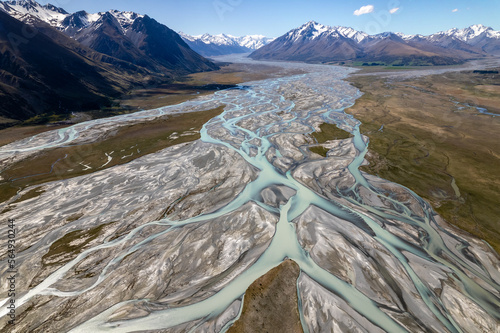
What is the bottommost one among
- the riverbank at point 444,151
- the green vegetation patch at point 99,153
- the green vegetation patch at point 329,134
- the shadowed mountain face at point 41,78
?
the riverbank at point 444,151

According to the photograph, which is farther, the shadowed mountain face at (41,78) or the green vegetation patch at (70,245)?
the shadowed mountain face at (41,78)

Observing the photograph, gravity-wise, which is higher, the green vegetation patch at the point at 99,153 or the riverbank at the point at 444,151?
the green vegetation patch at the point at 99,153

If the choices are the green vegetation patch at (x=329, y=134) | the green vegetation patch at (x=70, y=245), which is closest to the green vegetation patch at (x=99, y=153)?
the green vegetation patch at (x=70, y=245)

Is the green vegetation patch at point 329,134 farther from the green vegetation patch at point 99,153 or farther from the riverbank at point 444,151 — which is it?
the green vegetation patch at point 99,153

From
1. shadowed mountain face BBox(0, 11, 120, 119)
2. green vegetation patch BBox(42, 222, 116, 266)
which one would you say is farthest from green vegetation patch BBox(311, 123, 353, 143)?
shadowed mountain face BBox(0, 11, 120, 119)

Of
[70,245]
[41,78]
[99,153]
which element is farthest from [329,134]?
[41,78]

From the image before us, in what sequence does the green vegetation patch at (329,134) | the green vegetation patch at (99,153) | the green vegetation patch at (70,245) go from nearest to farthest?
the green vegetation patch at (70,245), the green vegetation patch at (99,153), the green vegetation patch at (329,134)

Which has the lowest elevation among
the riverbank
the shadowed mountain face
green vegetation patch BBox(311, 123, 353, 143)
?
the riverbank

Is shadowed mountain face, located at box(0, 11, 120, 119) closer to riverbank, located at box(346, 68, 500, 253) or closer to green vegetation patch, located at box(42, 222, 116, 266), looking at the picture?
green vegetation patch, located at box(42, 222, 116, 266)
